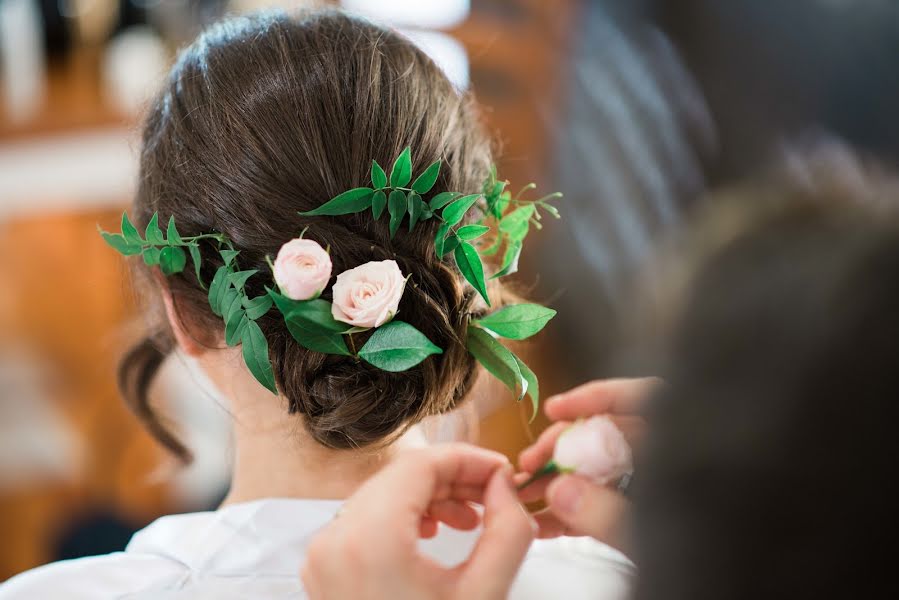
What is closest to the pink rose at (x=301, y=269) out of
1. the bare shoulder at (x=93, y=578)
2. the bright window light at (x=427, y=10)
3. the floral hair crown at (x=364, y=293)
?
the floral hair crown at (x=364, y=293)

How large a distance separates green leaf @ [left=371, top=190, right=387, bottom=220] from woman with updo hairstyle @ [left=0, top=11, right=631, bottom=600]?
3 cm

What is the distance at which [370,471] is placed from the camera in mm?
994

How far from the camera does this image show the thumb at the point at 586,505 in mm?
729

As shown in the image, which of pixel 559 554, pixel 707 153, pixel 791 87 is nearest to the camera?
pixel 559 554

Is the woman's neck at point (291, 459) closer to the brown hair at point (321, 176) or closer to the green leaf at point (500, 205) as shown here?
the brown hair at point (321, 176)

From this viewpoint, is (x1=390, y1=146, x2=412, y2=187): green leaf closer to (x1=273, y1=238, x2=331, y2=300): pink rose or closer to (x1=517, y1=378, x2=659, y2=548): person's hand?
(x1=273, y1=238, x2=331, y2=300): pink rose

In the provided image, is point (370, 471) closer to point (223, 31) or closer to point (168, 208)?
point (168, 208)

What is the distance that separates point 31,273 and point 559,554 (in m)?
2.44

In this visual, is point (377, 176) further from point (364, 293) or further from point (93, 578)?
point (93, 578)

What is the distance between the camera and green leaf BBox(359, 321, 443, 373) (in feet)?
2.85

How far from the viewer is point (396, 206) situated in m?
0.90

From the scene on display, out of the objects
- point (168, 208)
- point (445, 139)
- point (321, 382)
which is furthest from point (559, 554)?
point (168, 208)

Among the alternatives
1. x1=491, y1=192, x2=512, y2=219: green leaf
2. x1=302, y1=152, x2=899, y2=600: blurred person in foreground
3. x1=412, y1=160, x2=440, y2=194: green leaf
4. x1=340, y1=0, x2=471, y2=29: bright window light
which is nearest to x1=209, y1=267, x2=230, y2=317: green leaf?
x1=412, y1=160, x2=440, y2=194: green leaf

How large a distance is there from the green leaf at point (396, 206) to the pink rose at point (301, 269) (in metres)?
0.08
